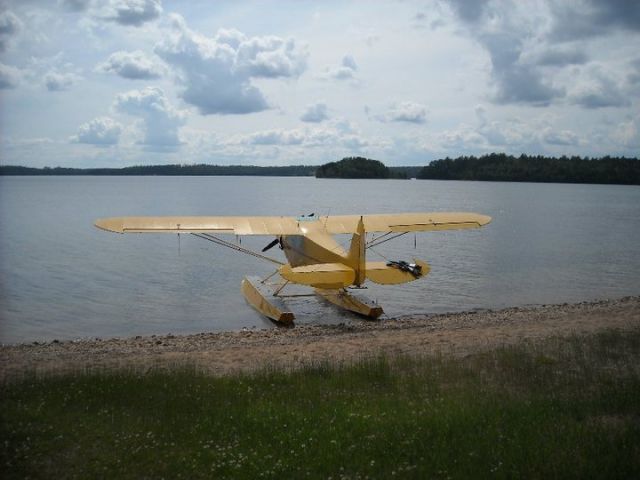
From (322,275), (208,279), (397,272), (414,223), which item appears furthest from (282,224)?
(208,279)

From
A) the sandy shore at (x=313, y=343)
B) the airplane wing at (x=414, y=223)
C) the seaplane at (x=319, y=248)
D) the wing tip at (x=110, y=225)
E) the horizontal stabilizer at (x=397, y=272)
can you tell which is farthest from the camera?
the airplane wing at (x=414, y=223)

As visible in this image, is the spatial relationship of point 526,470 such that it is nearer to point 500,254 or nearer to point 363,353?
point 363,353

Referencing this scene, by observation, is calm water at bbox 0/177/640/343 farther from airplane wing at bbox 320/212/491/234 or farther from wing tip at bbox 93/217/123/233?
wing tip at bbox 93/217/123/233

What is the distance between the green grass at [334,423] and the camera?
4.81 m

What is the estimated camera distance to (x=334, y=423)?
5809 millimetres

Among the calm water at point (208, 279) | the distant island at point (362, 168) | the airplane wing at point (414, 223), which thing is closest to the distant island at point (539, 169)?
the distant island at point (362, 168)

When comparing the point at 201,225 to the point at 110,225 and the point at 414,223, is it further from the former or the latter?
the point at 414,223

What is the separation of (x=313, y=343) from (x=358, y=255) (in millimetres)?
2958

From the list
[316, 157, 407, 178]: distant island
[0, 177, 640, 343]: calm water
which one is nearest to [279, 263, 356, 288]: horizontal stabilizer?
[0, 177, 640, 343]: calm water

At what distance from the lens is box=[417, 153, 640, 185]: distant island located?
429 ft

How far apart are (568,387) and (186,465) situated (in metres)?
4.44

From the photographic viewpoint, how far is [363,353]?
9.88 meters

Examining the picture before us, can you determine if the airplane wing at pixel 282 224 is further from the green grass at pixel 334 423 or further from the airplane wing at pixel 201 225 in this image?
the green grass at pixel 334 423

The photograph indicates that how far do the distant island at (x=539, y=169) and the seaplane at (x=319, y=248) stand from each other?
12618 cm
